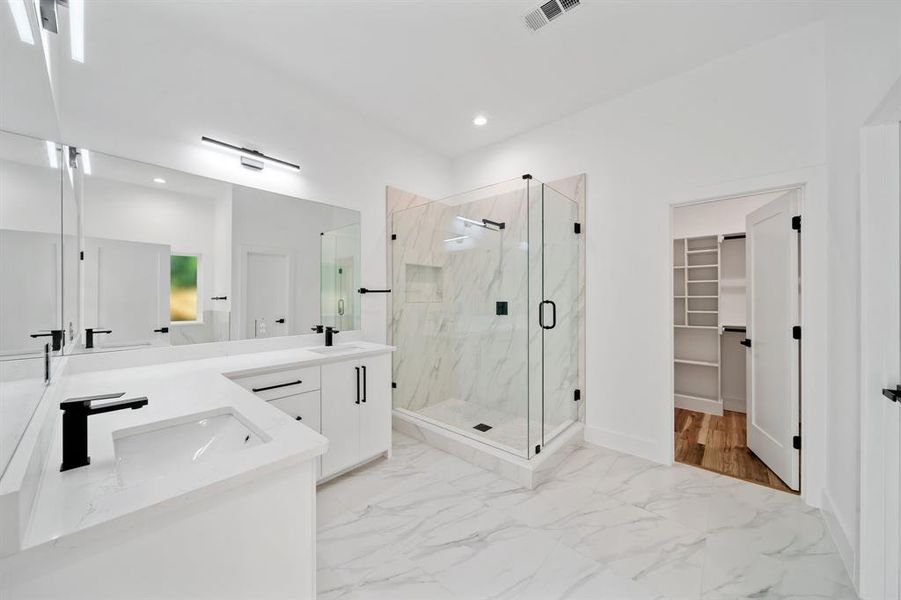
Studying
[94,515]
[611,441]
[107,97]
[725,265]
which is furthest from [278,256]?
[725,265]

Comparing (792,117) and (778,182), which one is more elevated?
(792,117)

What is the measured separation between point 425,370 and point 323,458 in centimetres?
135

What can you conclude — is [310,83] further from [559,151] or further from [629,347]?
[629,347]

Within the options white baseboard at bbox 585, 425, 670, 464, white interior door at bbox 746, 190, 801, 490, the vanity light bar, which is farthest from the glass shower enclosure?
white interior door at bbox 746, 190, 801, 490

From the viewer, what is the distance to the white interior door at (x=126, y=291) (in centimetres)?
176

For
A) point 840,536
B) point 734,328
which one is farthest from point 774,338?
point 734,328

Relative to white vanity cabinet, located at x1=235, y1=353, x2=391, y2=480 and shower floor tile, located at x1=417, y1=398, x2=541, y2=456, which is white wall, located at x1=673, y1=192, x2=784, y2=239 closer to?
shower floor tile, located at x1=417, y1=398, x2=541, y2=456

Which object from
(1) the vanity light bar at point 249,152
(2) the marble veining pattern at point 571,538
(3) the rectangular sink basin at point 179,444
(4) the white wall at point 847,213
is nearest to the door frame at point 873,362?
(4) the white wall at point 847,213

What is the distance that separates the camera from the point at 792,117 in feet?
6.93

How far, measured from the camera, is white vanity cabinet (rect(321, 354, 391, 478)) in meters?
2.25

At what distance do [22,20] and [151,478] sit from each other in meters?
1.23

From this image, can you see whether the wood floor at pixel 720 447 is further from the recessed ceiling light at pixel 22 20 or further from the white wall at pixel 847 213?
the recessed ceiling light at pixel 22 20

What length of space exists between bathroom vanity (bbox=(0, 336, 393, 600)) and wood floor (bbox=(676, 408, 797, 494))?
2844mm

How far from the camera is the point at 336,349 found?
262cm
